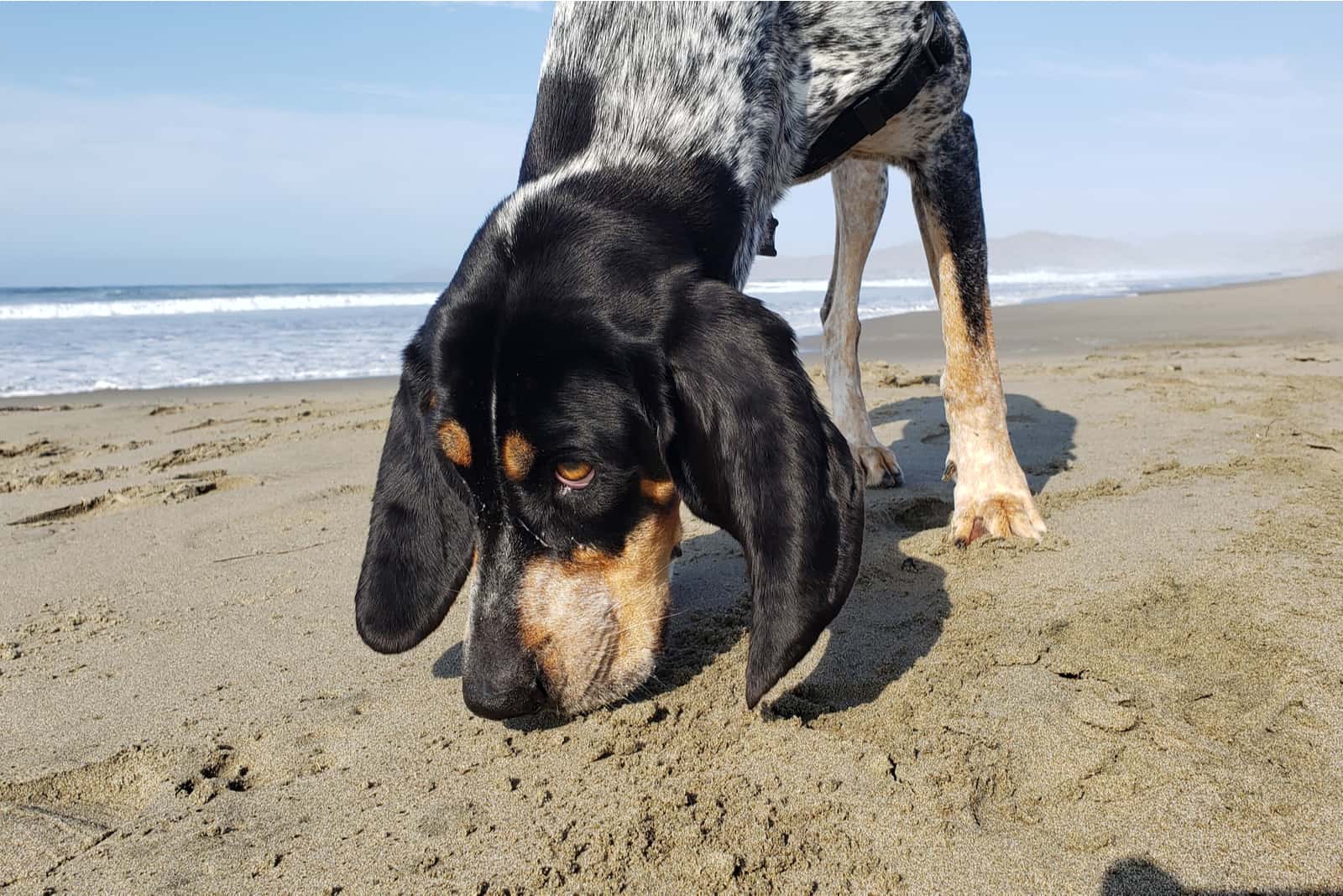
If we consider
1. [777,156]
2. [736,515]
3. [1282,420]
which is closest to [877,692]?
[736,515]

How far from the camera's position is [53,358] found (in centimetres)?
1341

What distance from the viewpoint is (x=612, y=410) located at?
2191 millimetres

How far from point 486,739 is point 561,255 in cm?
114

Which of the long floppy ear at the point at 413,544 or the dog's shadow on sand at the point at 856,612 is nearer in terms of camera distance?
the dog's shadow on sand at the point at 856,612

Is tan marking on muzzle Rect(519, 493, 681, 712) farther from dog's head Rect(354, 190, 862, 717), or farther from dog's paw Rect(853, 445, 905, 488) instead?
dog's paw Rect(853, 445, 905, 488)

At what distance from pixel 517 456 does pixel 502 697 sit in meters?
0.53

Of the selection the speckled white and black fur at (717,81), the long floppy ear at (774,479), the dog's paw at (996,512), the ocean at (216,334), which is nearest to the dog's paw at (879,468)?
the dog's paw at (996,512)

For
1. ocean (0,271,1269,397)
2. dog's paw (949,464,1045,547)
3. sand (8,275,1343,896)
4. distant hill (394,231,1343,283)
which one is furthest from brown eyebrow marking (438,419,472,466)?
distant hill (394,231,1343,283)

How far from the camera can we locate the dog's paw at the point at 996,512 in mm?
3363

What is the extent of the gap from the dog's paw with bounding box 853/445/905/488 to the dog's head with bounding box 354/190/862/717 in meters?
1.98

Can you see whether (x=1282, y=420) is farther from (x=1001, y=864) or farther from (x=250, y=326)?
(x=250, y=326)

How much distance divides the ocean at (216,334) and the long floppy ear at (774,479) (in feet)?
5.23

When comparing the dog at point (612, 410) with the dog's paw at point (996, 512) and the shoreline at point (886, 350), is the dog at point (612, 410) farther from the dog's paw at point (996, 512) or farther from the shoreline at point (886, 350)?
the shoreline at point (886, 350)

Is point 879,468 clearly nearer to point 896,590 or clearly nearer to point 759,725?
point 896,590
